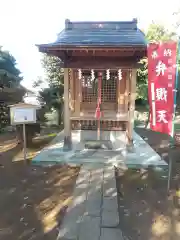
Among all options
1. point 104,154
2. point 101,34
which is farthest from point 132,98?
point 101,34

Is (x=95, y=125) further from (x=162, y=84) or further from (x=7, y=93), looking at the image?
(x=7, y=93)

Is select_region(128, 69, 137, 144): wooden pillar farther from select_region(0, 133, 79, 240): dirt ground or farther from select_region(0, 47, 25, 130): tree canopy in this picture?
select_region(0, 47, 25, 130): tree canopy

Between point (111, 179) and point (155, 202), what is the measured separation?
1408mm

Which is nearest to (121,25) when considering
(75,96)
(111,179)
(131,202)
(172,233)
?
(75,96)

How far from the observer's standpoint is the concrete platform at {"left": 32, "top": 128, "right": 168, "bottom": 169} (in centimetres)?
736

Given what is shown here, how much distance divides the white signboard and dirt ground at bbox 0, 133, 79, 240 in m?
1.40

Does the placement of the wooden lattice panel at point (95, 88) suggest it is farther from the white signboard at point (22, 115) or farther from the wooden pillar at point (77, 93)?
the white signboard at point (22, 115)

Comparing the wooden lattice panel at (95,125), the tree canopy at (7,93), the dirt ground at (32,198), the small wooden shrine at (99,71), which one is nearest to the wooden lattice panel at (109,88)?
the small wooden shrine at (99,71)

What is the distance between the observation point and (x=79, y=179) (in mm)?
6105

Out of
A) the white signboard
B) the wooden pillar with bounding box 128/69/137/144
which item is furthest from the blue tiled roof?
the white signboard

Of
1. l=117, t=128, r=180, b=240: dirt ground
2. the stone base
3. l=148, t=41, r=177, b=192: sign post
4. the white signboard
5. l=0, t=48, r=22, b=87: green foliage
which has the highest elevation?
l=0, t=48, r=22, b=87: green foliage

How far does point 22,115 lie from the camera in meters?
7.04

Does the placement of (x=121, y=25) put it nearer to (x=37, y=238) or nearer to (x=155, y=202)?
(x=155, y=202)

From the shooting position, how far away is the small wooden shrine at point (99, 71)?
7.17 metres
